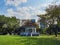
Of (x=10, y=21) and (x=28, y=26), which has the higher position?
(x=10, y=21)

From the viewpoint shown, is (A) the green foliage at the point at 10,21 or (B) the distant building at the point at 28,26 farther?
(B) the distant building at the point at 28,26

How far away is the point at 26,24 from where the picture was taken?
153ft

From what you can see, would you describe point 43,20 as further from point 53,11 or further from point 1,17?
point 1,17

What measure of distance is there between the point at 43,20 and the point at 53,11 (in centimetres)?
321

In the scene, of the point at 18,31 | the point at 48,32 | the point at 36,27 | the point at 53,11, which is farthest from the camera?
the point at 36,27

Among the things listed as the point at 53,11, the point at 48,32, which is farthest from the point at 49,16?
the point at 48,32

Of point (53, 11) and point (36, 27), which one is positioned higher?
point (53, 11)

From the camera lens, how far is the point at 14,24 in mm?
43031

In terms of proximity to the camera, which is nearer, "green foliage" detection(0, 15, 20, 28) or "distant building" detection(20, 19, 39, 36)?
"green foliage" detection(0, 15, 20, 28)

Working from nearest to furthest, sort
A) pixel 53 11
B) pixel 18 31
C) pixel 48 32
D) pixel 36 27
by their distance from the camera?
pixel 53 11 → pixel 48 32 → pixel 18 31 → pixel 36 27

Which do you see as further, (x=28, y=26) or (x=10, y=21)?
(x=28, y=26)

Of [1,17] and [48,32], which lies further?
[1,17]

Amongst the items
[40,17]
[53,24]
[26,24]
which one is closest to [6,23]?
[26,24]

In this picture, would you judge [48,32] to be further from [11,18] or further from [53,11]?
[11,18]
